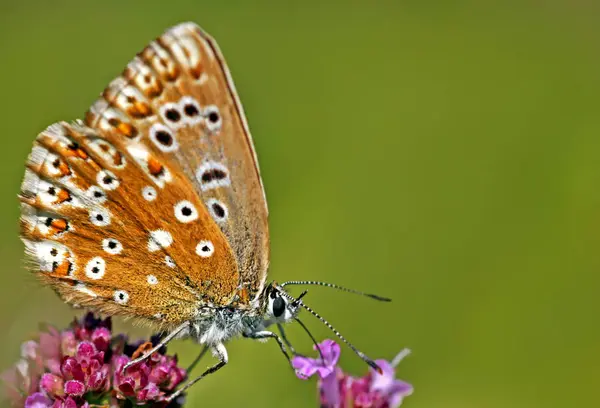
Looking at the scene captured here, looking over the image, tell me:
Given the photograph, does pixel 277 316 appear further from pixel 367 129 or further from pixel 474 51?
pixel 474 51

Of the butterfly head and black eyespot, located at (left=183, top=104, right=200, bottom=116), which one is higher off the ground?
black eyespot, located at (left=183, top=104, right=200, bottom=116)

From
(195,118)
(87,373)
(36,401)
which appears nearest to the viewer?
(36,401)

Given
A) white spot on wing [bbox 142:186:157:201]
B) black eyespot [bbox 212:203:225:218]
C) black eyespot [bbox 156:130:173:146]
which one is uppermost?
black eyespot [bbox 156:130:173:146]

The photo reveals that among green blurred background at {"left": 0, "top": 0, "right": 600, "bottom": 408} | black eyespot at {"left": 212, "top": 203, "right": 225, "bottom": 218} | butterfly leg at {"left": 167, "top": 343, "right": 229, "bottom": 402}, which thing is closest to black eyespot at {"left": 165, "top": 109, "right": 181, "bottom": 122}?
black eyespot at {"left": 212, "top": 203, "right": 225, "bottom": 218}

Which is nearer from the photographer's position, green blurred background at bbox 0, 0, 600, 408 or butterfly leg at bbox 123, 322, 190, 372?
butterfly leg at bbox 123, 322, 190, 372

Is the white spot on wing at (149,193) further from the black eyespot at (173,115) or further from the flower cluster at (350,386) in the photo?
the flower cluster at (350,386)

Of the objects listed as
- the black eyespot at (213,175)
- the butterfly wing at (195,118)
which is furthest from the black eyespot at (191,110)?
the black eyespot at (213,175)

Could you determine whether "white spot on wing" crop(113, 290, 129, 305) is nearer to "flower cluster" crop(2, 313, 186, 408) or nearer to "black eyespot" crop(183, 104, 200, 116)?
"flower cluster" crop(2, 313, 186, 408)

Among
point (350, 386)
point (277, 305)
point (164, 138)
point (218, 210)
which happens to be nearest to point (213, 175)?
point (218, 210)

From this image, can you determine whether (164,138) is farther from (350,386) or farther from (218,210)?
(350,386)
